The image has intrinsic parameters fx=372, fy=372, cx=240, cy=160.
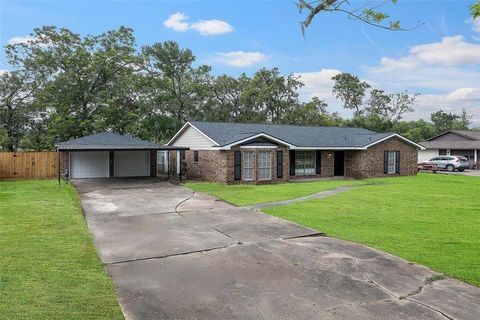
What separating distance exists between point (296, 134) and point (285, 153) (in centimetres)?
380

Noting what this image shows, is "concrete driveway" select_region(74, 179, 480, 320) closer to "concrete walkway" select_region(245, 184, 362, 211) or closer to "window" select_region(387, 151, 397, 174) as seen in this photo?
"concrete walkway" select_region(245, 184, 362, 211)

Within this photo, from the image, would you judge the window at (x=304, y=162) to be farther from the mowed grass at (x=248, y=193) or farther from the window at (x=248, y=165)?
the mowed grass at (x=248, y=193)

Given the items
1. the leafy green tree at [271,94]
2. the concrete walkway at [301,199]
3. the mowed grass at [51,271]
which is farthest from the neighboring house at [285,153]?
the leafy green tree at [271,94]

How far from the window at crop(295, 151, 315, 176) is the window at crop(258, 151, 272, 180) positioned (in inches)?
111

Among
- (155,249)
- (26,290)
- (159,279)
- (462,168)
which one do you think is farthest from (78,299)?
(462,168)

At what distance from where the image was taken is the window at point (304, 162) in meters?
23.4

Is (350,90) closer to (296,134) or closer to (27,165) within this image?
(296,134)

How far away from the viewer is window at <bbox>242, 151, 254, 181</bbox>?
67.1 feet

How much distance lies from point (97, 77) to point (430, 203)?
2609 cm

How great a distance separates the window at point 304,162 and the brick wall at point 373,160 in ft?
9.68

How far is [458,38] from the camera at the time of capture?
337 inches

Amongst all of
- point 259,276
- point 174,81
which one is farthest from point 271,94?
point 259,276

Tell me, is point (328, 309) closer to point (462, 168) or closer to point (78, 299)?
point (78, 299)

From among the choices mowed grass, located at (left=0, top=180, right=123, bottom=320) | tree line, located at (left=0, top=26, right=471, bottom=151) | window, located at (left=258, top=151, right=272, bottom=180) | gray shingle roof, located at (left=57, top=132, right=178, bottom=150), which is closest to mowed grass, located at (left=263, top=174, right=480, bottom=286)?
mowed grass, located at (left=0, top=180, right=123, bottom=320)
